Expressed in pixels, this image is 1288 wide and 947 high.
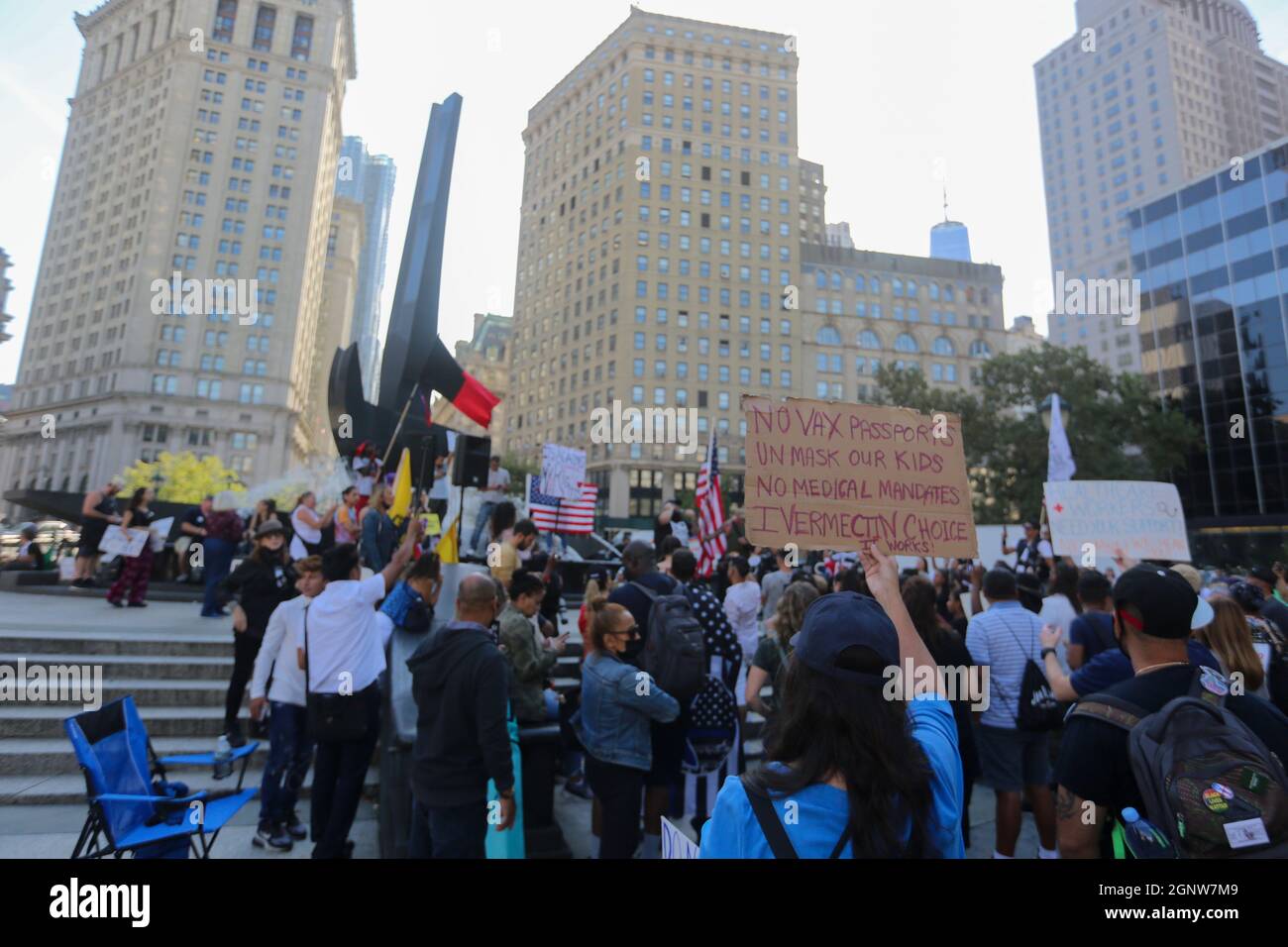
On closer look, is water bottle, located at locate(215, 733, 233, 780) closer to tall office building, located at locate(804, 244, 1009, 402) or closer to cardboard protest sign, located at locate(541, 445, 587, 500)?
cardboard protest sign, located at locate(541, 445, 587, 500)

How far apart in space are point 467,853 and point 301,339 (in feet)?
363

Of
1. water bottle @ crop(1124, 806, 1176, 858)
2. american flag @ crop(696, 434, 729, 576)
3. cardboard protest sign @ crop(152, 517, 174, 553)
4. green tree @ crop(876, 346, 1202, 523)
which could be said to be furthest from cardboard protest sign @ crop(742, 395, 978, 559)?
green tree @ crop(876, 346, 1202, 523)

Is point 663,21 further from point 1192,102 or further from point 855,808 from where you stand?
point 855,808

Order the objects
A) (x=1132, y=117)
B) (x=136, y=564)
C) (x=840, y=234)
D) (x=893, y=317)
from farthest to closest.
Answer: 1. (x=840, y=234)
2. (x=1132, y=117)
3. (x=893, y=317)
4. (x=136, y=564)

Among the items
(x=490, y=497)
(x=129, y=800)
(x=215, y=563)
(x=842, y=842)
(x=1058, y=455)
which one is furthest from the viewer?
(x=490, y=497)

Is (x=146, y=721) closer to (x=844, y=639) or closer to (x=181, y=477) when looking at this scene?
(x=844, y=639)

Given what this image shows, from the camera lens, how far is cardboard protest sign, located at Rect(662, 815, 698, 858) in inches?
73.0

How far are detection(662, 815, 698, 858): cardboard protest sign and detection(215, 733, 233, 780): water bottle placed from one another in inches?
171

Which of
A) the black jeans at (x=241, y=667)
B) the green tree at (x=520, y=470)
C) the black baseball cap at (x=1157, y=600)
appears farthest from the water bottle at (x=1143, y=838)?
the green tree at (x=520, y=470)

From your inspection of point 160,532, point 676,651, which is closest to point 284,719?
point 676,651

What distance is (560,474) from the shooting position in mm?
12320

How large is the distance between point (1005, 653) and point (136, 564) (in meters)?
13.0
